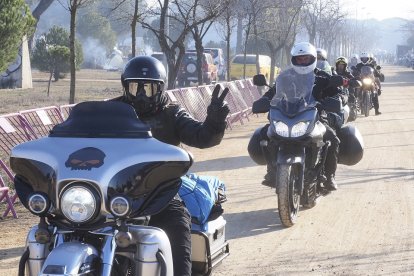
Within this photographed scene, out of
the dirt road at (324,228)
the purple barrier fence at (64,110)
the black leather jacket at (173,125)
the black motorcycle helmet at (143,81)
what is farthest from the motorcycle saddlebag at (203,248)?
the purple barrier fence at (64,110)

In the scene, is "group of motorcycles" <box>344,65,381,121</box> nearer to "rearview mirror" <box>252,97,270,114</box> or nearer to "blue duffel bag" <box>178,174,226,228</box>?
"rearview mirror" <box>252,97,270,114</box>

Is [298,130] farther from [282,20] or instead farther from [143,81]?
[282,20]

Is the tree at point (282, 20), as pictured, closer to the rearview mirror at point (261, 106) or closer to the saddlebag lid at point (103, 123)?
the rearview mirror at point (261, 106)

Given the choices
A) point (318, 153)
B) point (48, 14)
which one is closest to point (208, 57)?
point (318, 153)

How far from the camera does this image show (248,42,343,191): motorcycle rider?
8711mm

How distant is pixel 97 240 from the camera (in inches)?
153

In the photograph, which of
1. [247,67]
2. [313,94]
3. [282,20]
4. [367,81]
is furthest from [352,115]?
[247,67]

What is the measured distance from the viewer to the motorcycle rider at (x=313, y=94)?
8.71m

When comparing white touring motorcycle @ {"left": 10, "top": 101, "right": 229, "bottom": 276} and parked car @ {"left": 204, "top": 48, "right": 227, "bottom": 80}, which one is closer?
white touring motorcycle @ {"left": 10, "top": 101, "right": 229, "bottom": 276}

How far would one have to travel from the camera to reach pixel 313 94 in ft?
29.1

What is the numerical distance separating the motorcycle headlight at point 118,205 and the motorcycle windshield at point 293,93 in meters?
4.69

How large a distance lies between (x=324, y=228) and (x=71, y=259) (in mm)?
4819

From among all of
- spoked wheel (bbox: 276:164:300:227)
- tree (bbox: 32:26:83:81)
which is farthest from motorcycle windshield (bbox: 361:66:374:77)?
tree (bbox: 32:26:83:81)

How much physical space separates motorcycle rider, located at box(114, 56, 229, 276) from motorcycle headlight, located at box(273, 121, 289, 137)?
3.22 m
